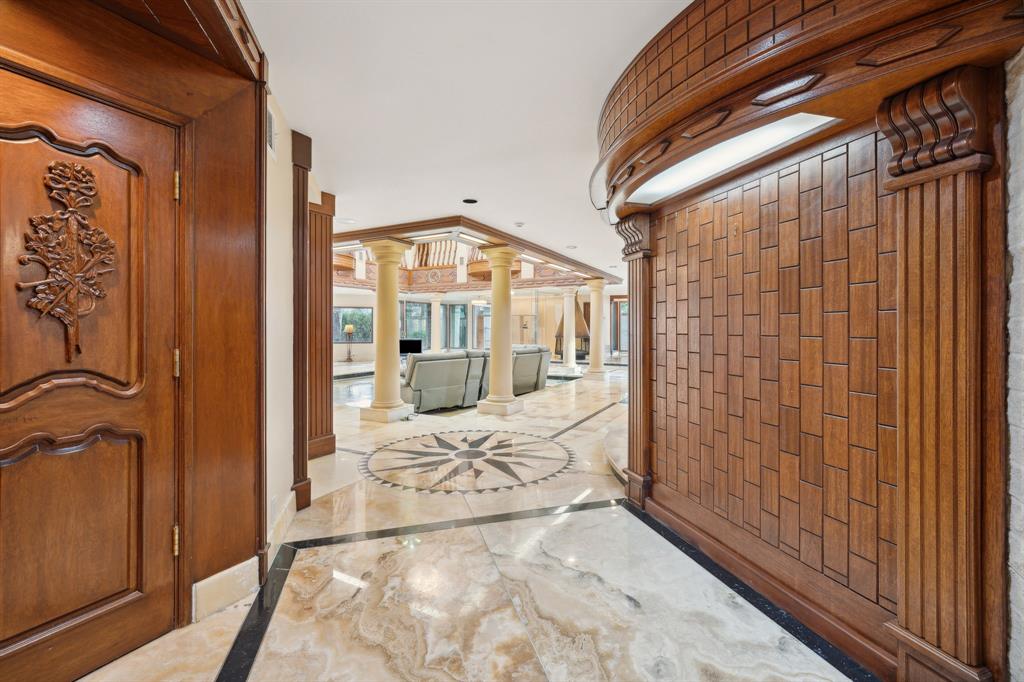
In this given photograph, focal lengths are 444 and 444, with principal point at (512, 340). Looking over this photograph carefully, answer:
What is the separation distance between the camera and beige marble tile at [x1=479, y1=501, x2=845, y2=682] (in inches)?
59.2

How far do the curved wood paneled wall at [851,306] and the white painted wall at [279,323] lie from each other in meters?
1.82

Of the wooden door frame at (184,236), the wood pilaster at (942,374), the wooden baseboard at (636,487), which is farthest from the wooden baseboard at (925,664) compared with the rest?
the wooden door frame at (184,236)

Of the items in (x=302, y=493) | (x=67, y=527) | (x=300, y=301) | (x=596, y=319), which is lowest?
(x=302, y=493)

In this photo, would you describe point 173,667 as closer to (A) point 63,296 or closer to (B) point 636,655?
(A) point 63,296

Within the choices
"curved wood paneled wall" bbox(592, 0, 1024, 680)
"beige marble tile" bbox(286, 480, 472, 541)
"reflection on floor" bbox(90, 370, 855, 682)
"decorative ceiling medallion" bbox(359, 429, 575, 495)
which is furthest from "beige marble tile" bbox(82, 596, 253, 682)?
"curved wood paneled wall" bbox(592, 0, 1024, 680)

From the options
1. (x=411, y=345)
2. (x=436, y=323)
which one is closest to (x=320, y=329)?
(x=436, y=323)

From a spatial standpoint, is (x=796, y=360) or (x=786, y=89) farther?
(x=796, y=360)

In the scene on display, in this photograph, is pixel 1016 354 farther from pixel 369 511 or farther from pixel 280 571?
pixel 369 511

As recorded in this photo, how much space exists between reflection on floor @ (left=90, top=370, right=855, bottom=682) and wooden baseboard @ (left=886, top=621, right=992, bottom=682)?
0.21m

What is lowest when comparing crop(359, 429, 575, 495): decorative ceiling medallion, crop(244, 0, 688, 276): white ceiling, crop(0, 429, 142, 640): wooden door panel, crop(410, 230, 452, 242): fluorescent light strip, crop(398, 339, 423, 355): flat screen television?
crop(359, 429, 575, 495): decorative ceiling medallion

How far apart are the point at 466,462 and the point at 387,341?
7.73ft

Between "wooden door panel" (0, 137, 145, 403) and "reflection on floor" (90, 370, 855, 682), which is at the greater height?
"wooden door panel" (0, 137, 145, 403)

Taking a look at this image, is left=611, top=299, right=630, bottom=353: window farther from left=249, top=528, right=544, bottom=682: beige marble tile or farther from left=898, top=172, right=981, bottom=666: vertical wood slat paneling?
left=898, top=172, right=981, bottom=666: vertical wood slat paneling

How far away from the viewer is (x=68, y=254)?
4.61 feet
